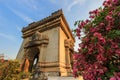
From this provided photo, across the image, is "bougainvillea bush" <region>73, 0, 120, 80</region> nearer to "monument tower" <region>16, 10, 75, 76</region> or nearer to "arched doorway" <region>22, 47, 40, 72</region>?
"monument tower" <region>16, 10, 75, 76</region>

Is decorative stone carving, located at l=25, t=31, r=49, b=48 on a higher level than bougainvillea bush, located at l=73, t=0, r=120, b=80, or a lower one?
higher

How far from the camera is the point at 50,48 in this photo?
56.2 ft

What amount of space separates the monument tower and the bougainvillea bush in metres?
9.69

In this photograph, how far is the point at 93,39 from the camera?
202 inches

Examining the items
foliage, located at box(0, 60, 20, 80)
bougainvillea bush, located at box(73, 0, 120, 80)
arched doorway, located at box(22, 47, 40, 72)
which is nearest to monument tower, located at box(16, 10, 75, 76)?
arched doorway, located at box(22, 47, 40, 72)

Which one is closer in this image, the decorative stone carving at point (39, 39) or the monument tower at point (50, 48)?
the monument tower at point (50, 48)

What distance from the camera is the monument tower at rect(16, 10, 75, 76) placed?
15977 millimetres

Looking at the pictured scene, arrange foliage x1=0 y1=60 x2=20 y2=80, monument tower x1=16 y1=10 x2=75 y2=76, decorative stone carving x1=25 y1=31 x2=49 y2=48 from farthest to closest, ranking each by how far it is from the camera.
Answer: decorative stone carving x1=25 y1=31 x2=49 y2=48 < monument tower x1=16 y1=10 x2=75 y2=76 < foliage x1=0 y1=60 x2=20 y2=80

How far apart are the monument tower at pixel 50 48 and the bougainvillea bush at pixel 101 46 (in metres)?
9.69

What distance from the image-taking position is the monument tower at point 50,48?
1598 cm

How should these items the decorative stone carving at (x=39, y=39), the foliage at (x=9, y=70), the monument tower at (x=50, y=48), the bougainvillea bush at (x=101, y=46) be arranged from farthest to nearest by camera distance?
1. the decorative stone carving at (x=39, y=39)
2. the monument tower at (x=50, y=48)
3. the foliage at (x=9, y=70)
4. the bougainvillea bush at (x=101, y=46)

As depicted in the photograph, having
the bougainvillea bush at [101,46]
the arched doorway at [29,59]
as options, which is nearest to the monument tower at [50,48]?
the arched doorway at [29,59]

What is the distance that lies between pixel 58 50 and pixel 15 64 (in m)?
4.71

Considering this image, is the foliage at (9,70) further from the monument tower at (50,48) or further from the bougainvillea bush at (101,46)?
the bougainvillea bush at (101,46)
